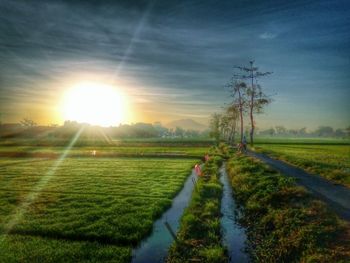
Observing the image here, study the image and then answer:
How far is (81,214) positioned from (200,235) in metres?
8.49

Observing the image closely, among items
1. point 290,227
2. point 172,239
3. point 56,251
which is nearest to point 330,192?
point 290,227

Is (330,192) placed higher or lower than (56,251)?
higher

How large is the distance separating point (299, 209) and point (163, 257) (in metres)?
7.72

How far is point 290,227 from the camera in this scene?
14.9 meters

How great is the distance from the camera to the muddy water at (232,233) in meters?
14.2

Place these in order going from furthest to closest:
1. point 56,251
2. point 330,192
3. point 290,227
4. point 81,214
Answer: point 81,214 < point 330,192 < point 290,227 < point 56,251

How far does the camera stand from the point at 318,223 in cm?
1426

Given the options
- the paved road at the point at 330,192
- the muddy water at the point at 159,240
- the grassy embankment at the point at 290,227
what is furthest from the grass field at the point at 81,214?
the paved road at the point at 330,192

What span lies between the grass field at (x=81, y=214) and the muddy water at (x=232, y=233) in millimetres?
4424

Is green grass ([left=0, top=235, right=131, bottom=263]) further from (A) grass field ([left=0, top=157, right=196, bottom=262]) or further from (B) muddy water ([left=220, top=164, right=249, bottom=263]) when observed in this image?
(B) muddy water ([left=220, top=164, right=249, bottom=263])

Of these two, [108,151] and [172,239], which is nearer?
[172,239]

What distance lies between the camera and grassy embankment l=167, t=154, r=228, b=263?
13664mm

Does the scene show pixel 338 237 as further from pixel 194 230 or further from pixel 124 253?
pixel 124 253

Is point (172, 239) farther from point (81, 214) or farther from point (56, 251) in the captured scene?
point (81, 214)
